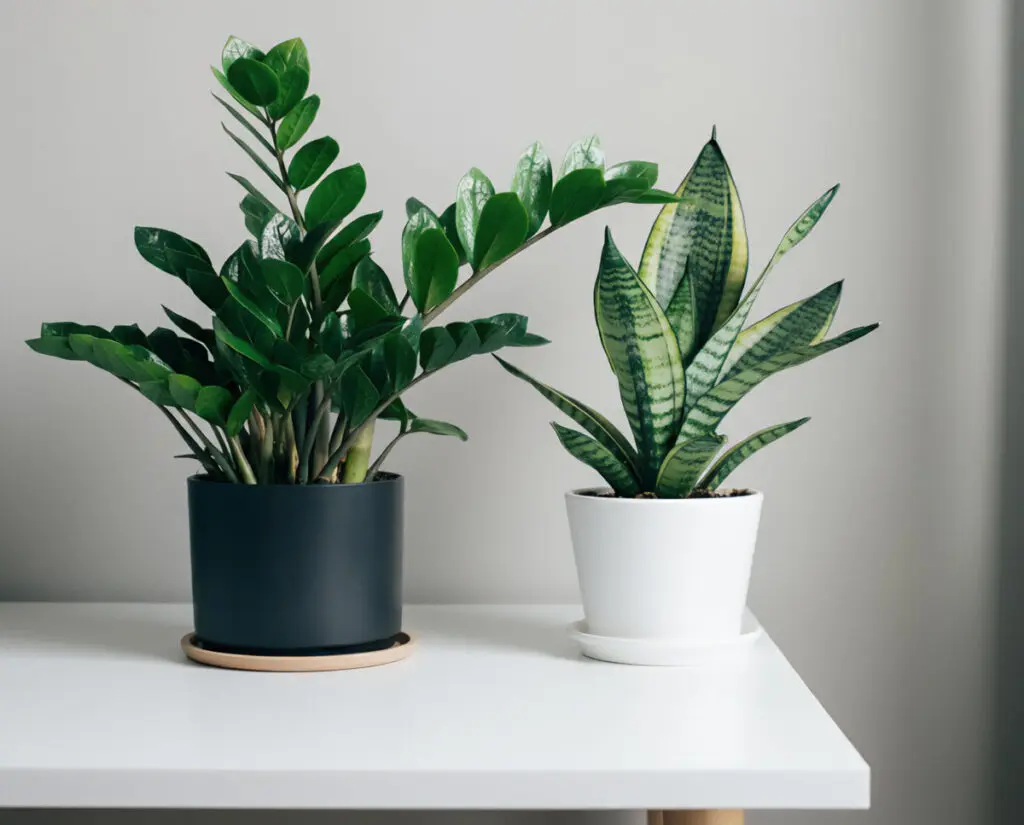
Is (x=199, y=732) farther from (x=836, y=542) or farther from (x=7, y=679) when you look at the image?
(x=836, y=542)

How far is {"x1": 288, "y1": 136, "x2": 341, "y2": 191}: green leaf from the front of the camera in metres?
0.72

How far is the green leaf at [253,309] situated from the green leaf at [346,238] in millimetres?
80

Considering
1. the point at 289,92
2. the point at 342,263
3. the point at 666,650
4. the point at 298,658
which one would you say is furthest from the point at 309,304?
the point at 666,650

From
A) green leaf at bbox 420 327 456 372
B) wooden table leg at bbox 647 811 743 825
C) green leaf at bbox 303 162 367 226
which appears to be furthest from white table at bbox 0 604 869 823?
green leaf at bbox 303 162 367 226

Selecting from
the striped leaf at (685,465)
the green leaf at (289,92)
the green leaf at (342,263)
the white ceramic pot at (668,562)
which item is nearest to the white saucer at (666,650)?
the white ceramic pot at (668,562)

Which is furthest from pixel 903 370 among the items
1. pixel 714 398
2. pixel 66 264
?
pixel 66 264

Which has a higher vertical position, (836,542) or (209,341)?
(209,341)

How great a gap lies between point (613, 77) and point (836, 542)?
495 mm

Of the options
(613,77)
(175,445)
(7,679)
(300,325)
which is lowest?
(7,679)

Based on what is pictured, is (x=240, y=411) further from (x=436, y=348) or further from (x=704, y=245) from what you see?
(x=704, y=245)

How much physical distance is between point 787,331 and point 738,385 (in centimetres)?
6

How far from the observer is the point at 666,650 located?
0.73 metres

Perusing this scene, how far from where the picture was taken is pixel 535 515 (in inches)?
39.2

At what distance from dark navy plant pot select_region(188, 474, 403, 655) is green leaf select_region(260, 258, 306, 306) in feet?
0.45
